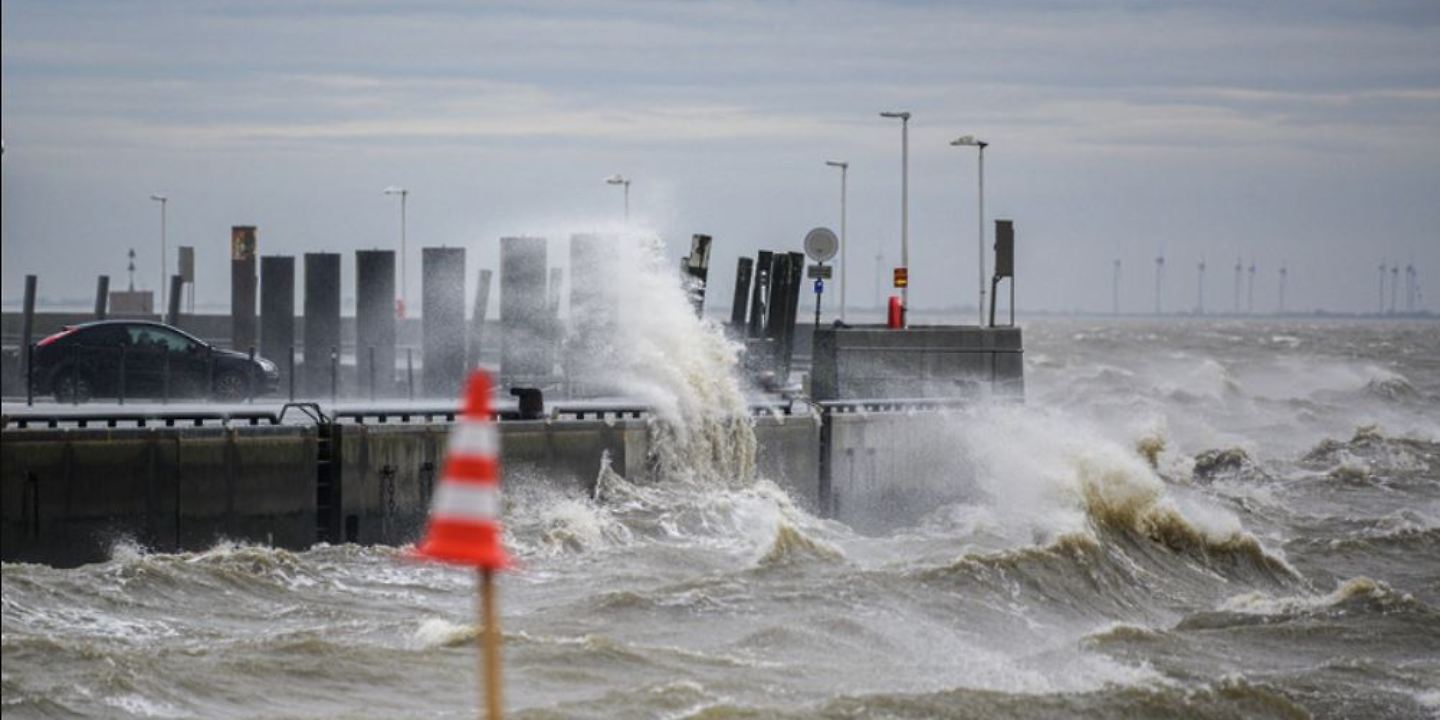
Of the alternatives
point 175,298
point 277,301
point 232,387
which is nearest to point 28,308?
point 175,298

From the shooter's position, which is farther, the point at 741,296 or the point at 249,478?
the point at 741,296

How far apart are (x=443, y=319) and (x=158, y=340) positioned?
924 cm

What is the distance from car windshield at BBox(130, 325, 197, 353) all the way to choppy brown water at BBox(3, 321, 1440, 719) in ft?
27.1

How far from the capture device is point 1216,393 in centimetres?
8569

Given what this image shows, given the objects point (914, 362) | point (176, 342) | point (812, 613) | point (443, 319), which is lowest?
point (812, 613)

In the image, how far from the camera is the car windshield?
34.6m

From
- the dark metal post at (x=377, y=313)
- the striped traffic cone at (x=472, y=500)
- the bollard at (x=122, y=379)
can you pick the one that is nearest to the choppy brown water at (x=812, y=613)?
the bollard at (x=122, y=379)

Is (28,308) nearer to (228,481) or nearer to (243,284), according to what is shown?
(243,284)

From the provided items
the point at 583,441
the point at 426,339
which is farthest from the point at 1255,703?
the point at 426,339

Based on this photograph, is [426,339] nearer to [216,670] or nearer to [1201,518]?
[1201,518]

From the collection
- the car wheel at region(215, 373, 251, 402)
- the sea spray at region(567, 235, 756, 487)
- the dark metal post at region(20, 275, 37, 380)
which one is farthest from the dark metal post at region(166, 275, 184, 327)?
the car wheel at region(215, 373, 251, 402)

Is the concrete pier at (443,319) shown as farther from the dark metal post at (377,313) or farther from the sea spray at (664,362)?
the sea spray at (664,362)

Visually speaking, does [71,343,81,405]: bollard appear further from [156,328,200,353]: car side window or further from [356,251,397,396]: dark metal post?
[356,251,397,396]: dark metal post

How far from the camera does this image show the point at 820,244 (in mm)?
39094
